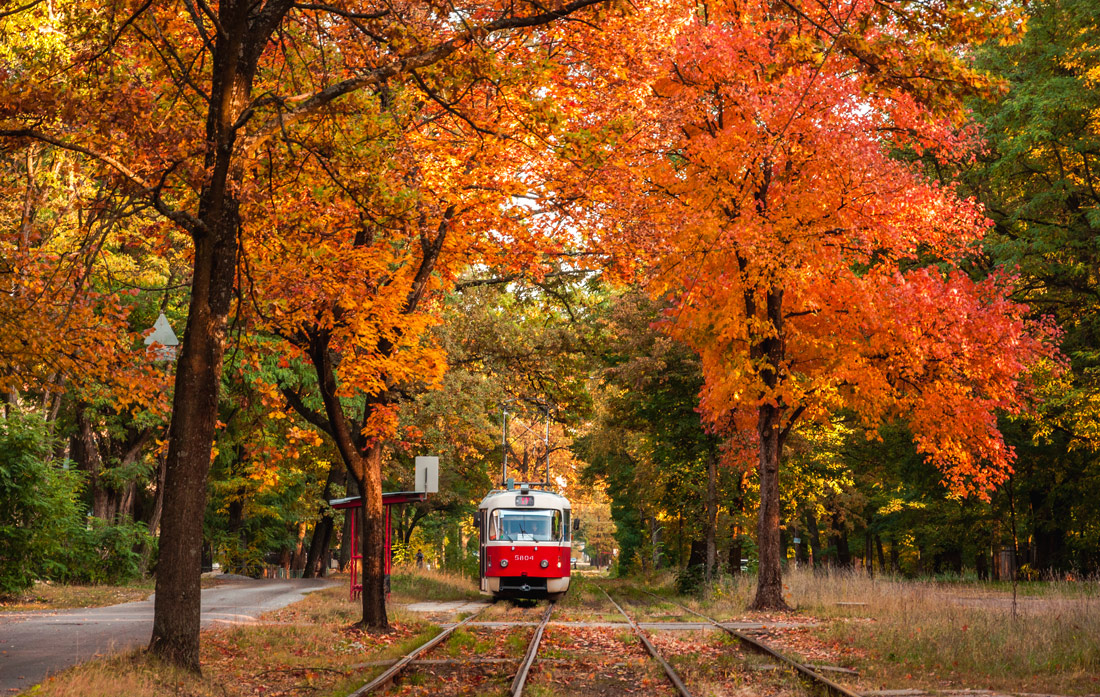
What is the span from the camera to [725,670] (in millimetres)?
11008

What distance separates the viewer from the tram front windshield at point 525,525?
85.1 feet

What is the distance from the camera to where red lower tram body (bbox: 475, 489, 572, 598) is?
25500 mm

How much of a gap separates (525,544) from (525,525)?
60 cm

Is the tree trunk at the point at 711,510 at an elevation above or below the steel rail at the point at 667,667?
above

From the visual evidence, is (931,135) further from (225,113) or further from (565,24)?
(225,113)

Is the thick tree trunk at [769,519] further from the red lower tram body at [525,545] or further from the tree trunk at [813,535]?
the tree trunk at [813,535]

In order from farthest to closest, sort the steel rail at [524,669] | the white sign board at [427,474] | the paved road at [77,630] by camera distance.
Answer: the white sign board at [427,474]
the paved road at [77,630]
the steel rail at [524,669]

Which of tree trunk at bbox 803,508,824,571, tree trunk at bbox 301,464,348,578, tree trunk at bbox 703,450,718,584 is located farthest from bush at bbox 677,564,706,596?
tree trunk at bbox 301,464,348,578

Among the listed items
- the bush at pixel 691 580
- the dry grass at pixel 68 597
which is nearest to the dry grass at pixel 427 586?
the dry grass at pixel 68 597

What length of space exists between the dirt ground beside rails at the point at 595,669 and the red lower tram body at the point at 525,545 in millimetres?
→ 9819

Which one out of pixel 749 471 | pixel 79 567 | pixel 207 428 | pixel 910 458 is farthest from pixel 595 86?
pixel 910 458

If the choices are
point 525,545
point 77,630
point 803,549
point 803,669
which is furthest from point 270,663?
point 803,549

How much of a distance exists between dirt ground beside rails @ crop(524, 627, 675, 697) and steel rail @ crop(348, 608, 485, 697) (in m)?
1.50

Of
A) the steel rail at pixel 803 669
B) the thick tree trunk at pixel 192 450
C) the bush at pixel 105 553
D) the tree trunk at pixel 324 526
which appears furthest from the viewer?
the tree trunk at pixel 324 526
